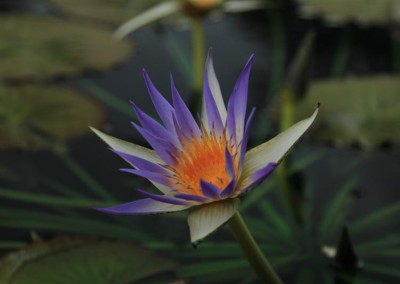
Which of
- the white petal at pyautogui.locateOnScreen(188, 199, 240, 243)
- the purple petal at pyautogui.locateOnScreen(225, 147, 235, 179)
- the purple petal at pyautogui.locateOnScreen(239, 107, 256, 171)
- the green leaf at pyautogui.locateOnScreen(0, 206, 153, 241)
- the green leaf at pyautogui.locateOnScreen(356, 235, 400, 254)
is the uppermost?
the purple petal at pyautogui.locateOnScreen(239, 107, 256, 171)

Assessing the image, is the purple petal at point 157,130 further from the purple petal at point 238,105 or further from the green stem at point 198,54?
the green stem at point 198,54

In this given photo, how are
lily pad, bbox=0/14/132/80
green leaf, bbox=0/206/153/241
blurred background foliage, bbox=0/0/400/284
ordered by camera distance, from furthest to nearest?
1. lily pad, bbox=0/14/132/80
2. green leaf, bbox=0/206/153/241
3. blurred background foliage, bbox=0/0/400/284

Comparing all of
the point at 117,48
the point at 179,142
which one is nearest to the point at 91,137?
the point at 117,48

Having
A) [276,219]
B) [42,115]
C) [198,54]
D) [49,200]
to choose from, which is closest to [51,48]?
[42,115]

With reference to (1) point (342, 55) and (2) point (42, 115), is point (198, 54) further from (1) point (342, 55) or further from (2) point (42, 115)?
(1) point (342, 55)

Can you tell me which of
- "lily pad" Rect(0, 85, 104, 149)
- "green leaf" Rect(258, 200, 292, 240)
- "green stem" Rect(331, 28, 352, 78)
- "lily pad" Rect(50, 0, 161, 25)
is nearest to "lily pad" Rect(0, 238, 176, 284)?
"green leaf" Rect(258, 200, 292, 240)

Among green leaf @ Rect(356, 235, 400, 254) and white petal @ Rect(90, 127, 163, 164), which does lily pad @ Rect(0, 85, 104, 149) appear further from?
white petal @ Rect(90, 127, 163, 164)

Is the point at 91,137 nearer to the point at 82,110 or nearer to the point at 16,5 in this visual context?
the point at 82,110
